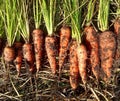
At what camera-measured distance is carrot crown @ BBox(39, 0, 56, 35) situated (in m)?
3.11

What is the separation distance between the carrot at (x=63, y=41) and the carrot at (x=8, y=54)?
1.92 feet

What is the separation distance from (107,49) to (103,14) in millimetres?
412

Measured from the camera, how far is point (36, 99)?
3.09m

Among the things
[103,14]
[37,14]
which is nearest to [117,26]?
[103,14]

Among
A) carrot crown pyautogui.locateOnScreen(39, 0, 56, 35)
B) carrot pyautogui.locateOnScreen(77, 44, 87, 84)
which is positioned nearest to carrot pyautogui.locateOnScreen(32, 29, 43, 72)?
carrot crown pyautogui.locateOnScreen(39, 0, 56, 35)

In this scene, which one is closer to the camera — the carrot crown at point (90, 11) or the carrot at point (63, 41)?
the carrot crown at point (90, 11)

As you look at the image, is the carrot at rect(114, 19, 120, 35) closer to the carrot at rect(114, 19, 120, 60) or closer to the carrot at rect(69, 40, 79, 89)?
the carrot at rect(114, 19, 120, 60)

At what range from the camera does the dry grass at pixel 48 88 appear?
119 inches

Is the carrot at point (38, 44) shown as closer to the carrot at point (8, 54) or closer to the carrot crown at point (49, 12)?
the carrot crown at point (49, 12)

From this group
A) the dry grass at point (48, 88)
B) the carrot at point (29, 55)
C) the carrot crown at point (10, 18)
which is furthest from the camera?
the carrot at point (29, 55)

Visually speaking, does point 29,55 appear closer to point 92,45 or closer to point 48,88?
point 48,88

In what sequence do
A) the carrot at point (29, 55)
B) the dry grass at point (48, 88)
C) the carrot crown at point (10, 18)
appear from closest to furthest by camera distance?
the dry grass at point (48, 88)
the carrot crown at point (10, 18)
the carrot at point (29, 55)

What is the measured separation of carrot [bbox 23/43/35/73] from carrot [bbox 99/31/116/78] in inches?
33.7

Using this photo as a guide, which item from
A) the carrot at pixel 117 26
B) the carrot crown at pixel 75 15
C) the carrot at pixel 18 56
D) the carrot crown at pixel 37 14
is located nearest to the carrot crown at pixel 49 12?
the carrot crown at pixel 37 14
